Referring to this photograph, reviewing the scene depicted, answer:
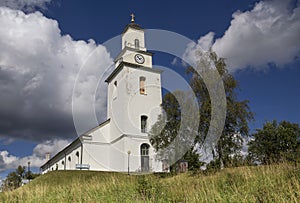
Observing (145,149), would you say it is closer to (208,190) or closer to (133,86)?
(133,86)

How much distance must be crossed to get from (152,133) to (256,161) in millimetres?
12856

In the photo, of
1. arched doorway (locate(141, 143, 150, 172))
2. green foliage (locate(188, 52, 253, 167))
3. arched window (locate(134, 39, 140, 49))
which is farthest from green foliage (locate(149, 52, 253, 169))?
arched window (locate(134, 39, 140, 49))

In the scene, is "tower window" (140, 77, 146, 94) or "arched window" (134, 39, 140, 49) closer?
"tower window" (140, 77, 146, 94)

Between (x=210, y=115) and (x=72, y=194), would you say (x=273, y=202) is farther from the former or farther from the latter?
(x=210, y=115)

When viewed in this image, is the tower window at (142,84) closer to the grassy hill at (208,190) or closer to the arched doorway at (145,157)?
the arched doorway at (145,157)

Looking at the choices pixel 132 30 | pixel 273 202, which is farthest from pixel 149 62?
pixel 273 202

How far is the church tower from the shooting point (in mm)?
29312

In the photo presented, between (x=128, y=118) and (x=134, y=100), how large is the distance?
239 cm

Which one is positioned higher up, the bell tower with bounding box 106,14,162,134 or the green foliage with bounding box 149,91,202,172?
the bell tower with bounding box 106,14,162,134

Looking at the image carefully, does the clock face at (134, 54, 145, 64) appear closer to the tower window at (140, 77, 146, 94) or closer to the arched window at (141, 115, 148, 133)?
the tower window at (140, 77, 146, 94)

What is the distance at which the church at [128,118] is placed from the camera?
2923cm

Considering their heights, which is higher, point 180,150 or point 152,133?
point 152,133

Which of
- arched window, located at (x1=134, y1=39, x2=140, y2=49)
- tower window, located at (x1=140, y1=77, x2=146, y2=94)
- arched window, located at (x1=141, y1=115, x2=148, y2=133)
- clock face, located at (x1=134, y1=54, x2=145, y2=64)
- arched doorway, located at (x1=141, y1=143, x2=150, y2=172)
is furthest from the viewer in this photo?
arched window, located at (x1=134, y1=39, x2=140, y2=49)

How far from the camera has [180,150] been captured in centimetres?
2036
